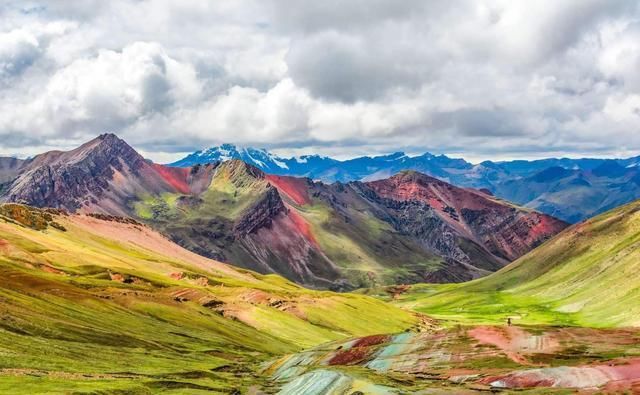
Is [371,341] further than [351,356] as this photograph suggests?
Yes

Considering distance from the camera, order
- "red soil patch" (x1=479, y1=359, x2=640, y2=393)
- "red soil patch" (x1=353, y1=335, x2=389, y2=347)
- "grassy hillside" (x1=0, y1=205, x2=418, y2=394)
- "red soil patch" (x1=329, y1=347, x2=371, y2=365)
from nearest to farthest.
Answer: "red soil patch" (x1=479, y1=359, x2=640, y2=393) → "grassy hillside" (x1=0, y1=205, x2=418, y2=394) → "red soil patch" (x1=329, y1=347, x2=371, y2=365) → "red soil patch" (x1=353, y1=335, x2=389, y2=347)

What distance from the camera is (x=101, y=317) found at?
129 m

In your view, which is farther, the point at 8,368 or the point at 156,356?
the point at 156,356

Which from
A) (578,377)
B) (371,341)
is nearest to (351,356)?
(371,341)

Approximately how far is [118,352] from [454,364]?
56.2 m

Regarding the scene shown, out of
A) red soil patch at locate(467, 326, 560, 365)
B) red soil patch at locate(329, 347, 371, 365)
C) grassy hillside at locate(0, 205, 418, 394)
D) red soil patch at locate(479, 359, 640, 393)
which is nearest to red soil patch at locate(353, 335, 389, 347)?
red soil patch at locate(329, 347, 371, 365)

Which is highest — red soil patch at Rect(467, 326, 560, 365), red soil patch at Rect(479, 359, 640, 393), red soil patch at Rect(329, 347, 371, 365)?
red soil patch at Rect(479, 359, 640, 393)

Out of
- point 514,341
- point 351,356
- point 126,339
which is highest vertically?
point 126,339

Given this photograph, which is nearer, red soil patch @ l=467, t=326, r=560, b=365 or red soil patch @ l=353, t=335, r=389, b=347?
red soil patch @ l=467, t=326, r=560, b=365

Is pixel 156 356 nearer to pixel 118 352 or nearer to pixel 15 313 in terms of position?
pixel 118 352

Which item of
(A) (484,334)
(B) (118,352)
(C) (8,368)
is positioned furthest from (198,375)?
(A) (484,334)

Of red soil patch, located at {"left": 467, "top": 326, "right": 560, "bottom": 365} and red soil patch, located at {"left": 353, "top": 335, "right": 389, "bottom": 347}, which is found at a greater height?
red soil patch, located at {"left": 467, "top": 326, "right": 560, "bottom": 365}

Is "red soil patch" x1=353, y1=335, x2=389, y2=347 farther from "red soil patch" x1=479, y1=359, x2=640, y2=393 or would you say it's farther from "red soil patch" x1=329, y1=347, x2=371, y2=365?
"red soil patch" x1=479, y1=359, x2=640, y2=393

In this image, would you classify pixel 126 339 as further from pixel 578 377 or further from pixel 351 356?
pixel 578 377
